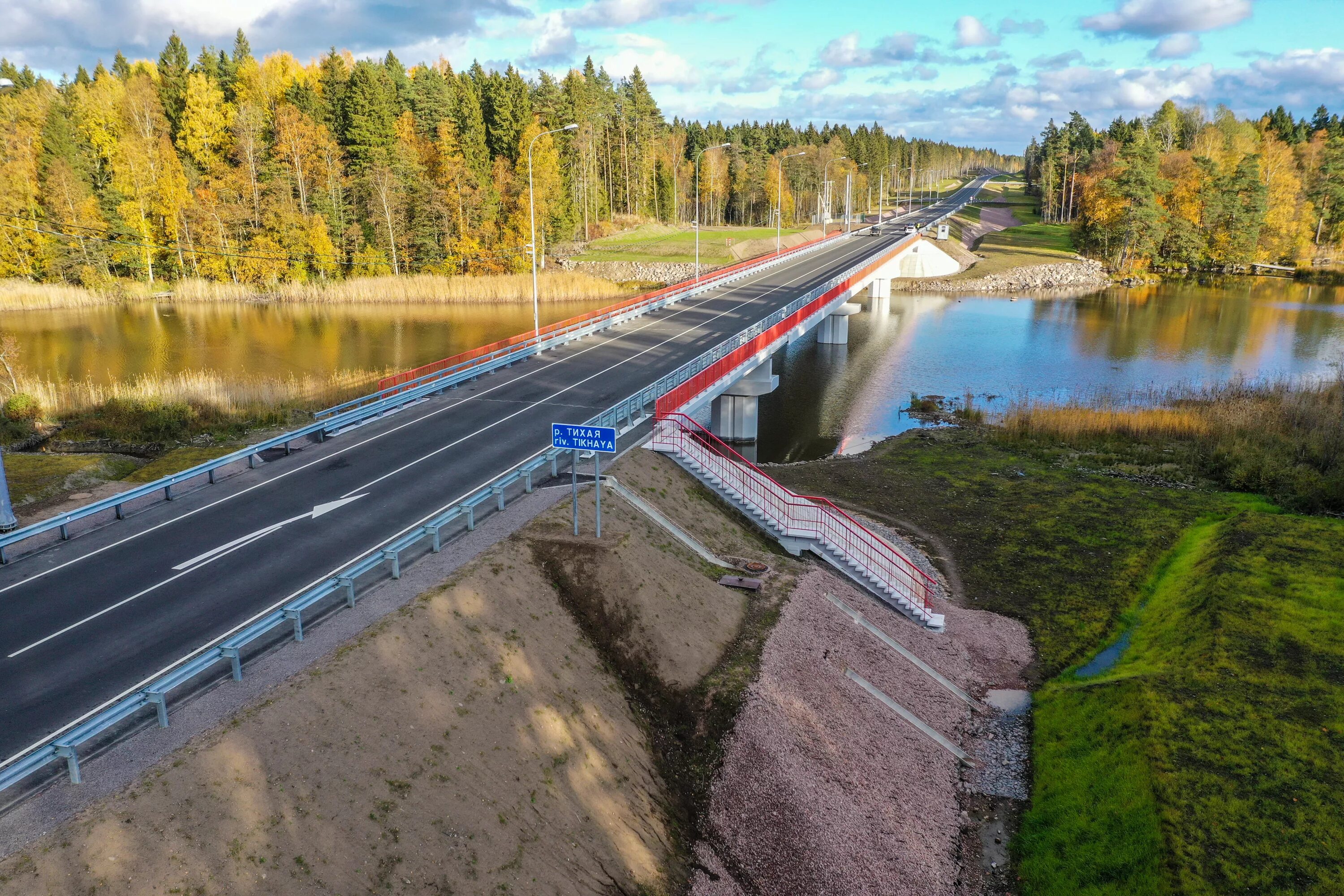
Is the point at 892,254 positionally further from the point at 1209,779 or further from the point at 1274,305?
the point at 1209,779

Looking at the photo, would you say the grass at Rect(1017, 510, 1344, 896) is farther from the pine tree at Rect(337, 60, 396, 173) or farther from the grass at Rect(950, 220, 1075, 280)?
the grass at Rect(950, 220, 1075, 280)

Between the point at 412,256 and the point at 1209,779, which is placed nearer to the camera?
the point at 1209,779

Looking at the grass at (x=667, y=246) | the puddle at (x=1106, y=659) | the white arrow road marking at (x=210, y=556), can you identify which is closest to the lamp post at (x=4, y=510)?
the white arrow road marking at (x=210, y=556)

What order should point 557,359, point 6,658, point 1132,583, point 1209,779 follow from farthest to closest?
point 557,359 < point 1132,583 < point 1209,779 < point 6,658

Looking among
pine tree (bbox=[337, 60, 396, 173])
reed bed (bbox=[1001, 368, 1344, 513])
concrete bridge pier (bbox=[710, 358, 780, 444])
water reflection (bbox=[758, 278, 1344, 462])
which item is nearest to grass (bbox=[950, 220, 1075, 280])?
water reflection (bbox=[758, 278, 1344, 462])

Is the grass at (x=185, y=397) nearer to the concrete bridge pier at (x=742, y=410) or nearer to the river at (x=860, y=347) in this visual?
the river at (x=860, y=347)

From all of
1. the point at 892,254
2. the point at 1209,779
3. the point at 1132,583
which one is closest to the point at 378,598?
the point at 1209,779

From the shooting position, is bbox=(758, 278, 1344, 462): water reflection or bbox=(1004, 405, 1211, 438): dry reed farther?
bbox=(758, 278, 1344, 462): water reflection
